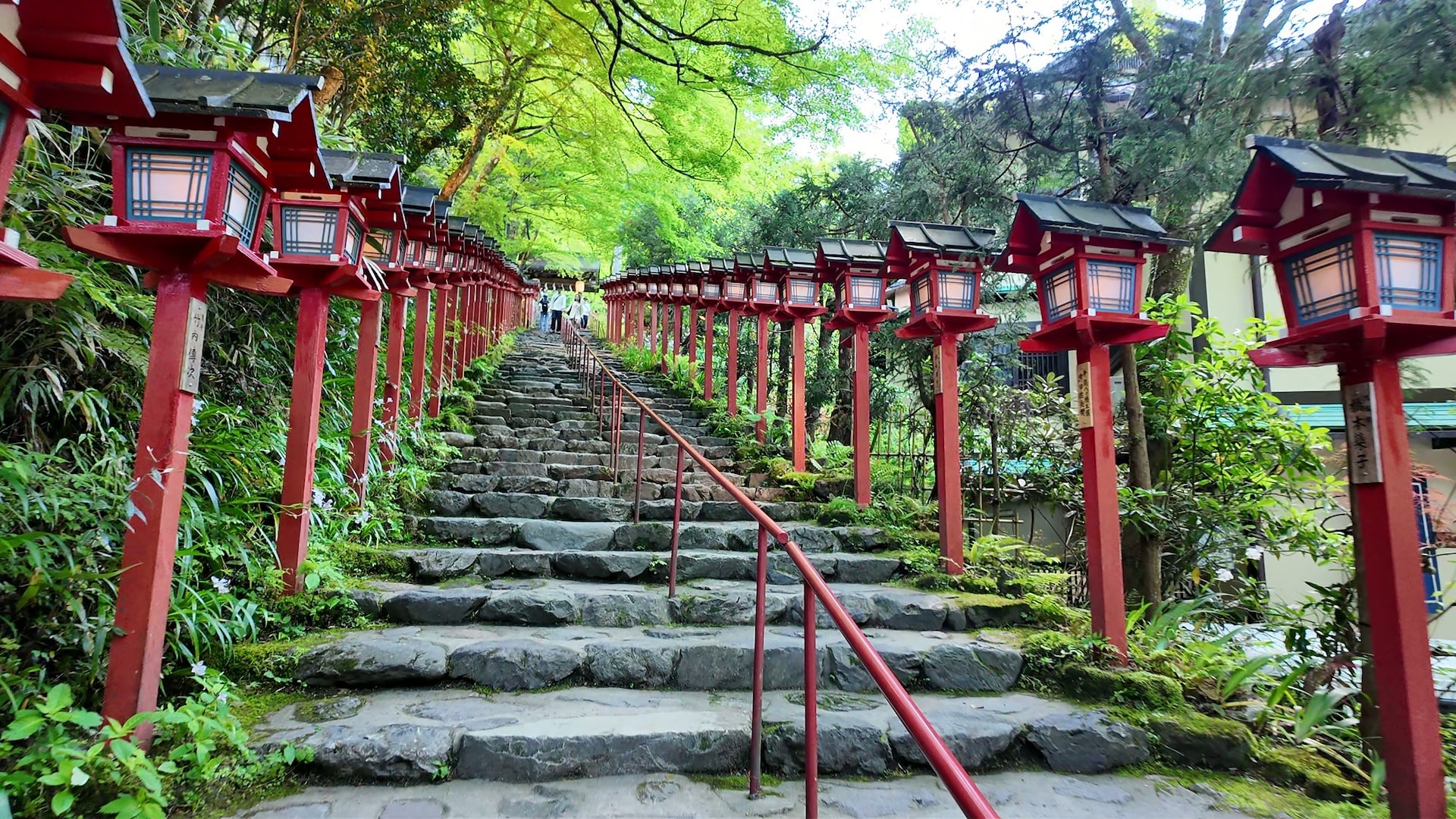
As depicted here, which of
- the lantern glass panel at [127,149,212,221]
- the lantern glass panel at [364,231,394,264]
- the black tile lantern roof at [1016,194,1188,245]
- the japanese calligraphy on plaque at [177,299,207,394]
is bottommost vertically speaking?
the japanese calligraphy on plaque at [177,299,207,394]

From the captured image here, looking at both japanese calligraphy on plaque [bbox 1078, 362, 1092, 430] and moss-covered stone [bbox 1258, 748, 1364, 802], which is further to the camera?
japanese calligraphy on plaque [bbox 1078, 362, 1092, 430]

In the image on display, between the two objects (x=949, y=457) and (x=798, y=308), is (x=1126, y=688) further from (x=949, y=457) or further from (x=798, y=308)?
(x=798, y=308)

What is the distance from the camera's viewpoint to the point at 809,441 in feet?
28.2

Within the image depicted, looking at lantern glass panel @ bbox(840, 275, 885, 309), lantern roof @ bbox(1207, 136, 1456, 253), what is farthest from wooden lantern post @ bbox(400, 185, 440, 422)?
lantern roof @ bbox(1207, 136, 1456, 253)

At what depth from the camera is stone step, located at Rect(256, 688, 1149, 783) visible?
2.85m

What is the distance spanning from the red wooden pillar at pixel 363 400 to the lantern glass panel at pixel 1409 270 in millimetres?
5669

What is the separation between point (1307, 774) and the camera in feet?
10.4

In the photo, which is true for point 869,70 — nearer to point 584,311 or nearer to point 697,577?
point 697,577

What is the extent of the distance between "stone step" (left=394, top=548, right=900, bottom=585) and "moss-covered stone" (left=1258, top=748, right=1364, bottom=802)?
2482 mm

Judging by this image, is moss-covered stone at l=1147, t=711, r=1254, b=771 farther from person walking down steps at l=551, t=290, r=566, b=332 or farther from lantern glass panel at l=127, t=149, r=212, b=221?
person walking down steps at l=551, t=290, r=566, b=332

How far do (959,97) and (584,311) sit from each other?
23.5 m

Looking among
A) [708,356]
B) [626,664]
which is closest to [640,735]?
[626,664]

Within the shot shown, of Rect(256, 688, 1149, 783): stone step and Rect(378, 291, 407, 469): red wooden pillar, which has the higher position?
Rect(378, 291, 407, 469): red wooden pillar

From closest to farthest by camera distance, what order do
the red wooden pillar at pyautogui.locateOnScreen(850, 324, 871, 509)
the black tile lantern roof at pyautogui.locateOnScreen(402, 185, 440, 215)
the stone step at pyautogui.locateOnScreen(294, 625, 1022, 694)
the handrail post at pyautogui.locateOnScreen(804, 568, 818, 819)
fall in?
the handrail post at pyautogui.locateOnScreen(804, 568, 818, 819) < the stone step at pyautogui.locateOnScreen(294, 625, 1022, 694) < the black tile lantern roof at pyautogui.locateOnScreen(402, 185, 440, 215) < the red wooden pillar at pyautogui.locateOnScreen(850, 324, 871, 509)
